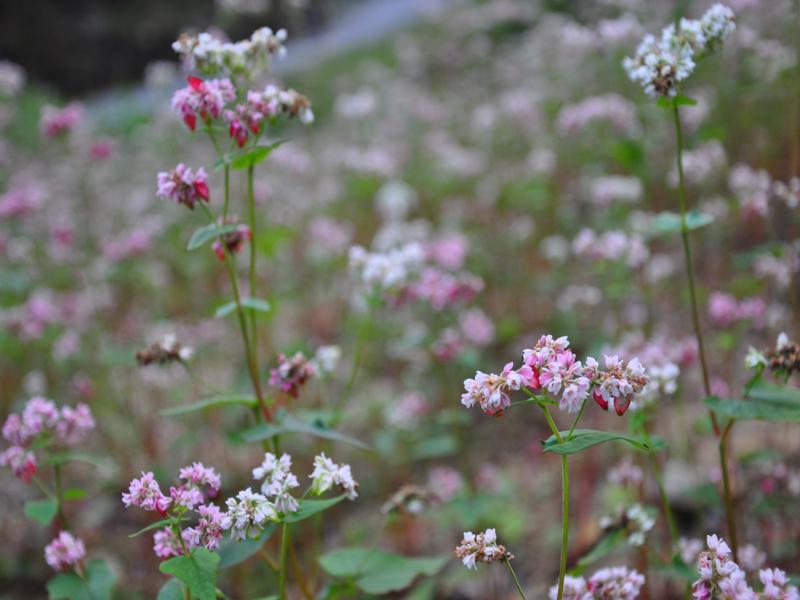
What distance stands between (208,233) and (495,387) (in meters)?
0.86

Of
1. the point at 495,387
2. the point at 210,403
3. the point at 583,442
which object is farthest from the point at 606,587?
the point at 210,403

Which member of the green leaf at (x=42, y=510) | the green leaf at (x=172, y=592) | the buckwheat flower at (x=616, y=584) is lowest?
the buckwheat flower at (x=616, y=584)

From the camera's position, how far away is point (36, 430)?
1927mm

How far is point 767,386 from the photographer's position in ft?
5.98

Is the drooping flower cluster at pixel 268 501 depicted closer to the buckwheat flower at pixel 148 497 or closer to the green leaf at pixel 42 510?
the buckwheat flower at pixel 148 497

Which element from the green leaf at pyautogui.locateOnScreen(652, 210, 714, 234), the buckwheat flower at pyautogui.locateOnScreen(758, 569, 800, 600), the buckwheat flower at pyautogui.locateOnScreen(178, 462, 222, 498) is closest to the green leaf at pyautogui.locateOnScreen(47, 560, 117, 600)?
the buckwheat flower at pyautogui.locateOnScreen(178, 462, 222, 498)

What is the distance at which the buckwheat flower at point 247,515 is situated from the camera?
1.40m

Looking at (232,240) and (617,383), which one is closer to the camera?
(617,383)

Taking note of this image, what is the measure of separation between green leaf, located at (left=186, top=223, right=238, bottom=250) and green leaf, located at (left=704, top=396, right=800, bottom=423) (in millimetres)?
1304

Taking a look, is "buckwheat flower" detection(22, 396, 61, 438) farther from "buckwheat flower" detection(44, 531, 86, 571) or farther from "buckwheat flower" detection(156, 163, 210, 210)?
"buckwheat flower" detection(156, 163, 210, 210)

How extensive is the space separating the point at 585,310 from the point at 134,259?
2.51 meters

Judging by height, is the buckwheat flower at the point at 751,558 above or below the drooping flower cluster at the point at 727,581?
above

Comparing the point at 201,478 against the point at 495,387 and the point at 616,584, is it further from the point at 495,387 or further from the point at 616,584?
the point at 616,584

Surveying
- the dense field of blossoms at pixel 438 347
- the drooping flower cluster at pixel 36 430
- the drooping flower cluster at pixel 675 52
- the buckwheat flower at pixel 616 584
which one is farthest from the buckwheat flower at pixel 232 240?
the buckwheat flower at pixel 616 584
